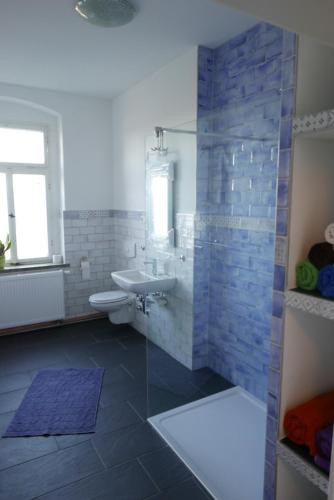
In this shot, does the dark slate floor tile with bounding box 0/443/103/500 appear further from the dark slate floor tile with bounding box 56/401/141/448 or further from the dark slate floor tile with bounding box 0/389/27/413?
the dark slate floor tile with bounding box 0/389/27/413

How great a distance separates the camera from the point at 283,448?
49.9 inches

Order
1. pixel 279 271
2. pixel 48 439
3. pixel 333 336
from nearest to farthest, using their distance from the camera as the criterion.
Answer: pixel 279 271 < pixel 333 336 < pixel 48 439

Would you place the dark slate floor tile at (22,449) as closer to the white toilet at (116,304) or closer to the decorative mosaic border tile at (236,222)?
the white toilet at (116,304)

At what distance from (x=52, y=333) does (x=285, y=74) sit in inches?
144

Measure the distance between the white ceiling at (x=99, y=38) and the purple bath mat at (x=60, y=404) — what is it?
2709 millimetres

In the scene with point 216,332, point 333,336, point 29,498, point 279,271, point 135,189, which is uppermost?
point 135,189

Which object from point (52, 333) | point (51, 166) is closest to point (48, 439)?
point (52, 333)

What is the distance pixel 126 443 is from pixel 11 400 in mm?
1061

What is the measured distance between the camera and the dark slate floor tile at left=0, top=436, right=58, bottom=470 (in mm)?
2067

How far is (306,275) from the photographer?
1.18m

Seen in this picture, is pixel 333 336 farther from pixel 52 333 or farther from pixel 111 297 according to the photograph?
pixel 52 333

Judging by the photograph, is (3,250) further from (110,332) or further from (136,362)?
(136,362)

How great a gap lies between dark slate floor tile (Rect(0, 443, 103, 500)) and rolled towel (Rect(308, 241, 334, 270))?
5.60ft

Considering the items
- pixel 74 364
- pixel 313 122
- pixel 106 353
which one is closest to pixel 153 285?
pixel 106 353
